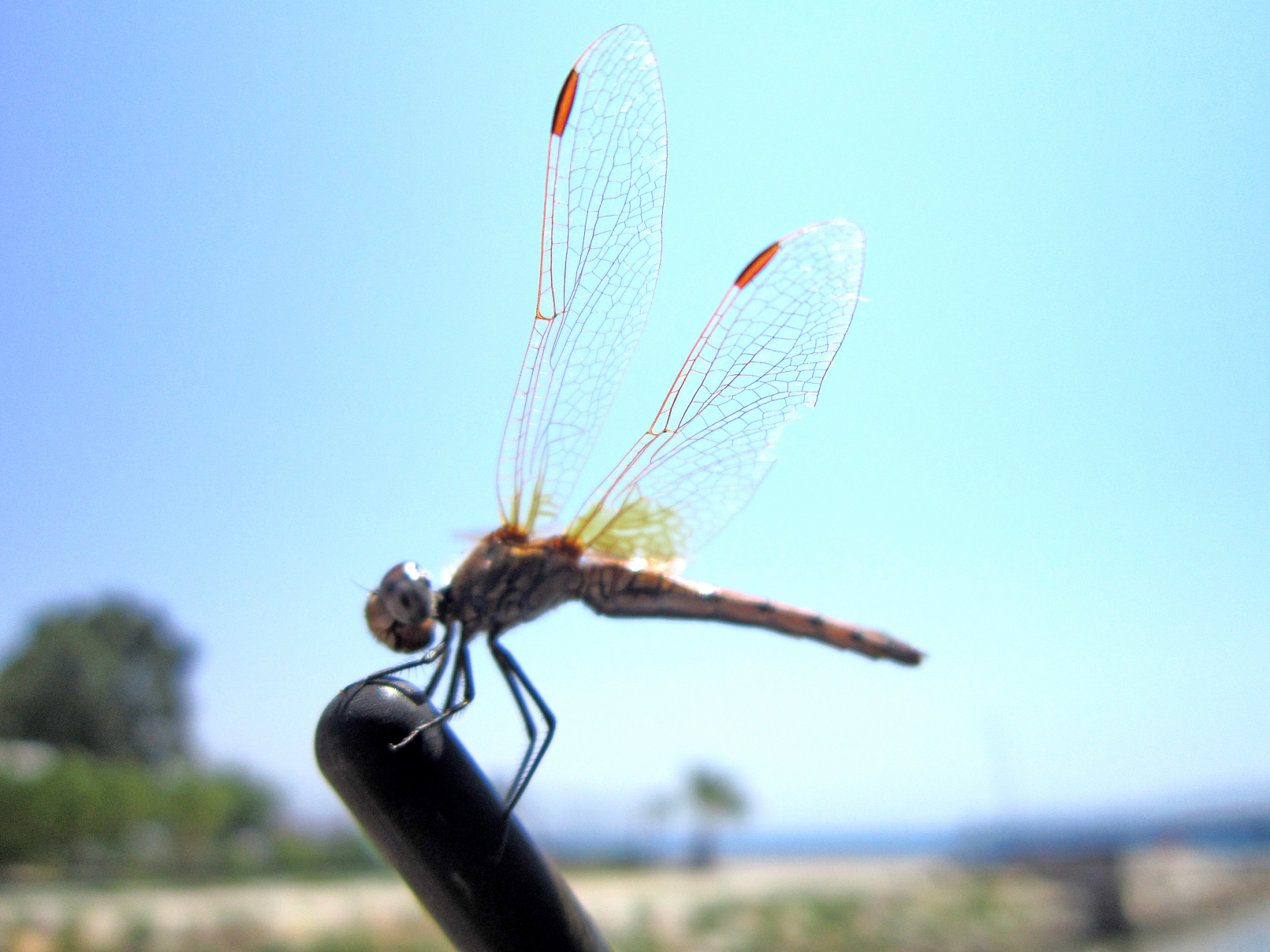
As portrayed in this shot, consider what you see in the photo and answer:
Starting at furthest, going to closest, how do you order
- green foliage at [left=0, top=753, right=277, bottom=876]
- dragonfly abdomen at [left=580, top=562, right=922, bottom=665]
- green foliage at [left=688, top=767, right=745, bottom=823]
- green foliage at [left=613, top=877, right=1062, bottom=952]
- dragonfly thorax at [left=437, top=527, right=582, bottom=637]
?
green foliage at [left=688, top=767, right=745, bottom=823]
green foliage at [left=0, top=753, right=277, bottom=876]
green foliage at [left=613, top=877, right=1062, bottom=952]
dragonfly abdomen at [left=580, top=562, right=922, bottom=665]
dragonfly thorax at [left=437, top=527, right=582, bottom=637]

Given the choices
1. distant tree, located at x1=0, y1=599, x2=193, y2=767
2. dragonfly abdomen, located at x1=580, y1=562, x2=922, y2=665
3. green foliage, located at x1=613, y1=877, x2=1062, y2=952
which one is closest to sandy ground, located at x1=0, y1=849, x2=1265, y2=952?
green foliage, located at x1=613, y1=877, x2=1062, y2=952

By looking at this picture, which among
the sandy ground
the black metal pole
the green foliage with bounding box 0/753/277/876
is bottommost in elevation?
Result: the black metal pole

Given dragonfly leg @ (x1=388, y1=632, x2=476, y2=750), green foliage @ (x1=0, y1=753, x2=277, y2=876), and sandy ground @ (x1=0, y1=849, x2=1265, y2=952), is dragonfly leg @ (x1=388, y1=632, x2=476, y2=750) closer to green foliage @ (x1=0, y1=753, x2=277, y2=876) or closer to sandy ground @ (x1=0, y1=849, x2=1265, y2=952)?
sandy ground @ (x1=0, y1=849, x2=1265, y2=952)

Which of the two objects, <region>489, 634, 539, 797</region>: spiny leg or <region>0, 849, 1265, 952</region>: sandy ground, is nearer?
<region>489, 634, 539, 797</region>: spiny leg

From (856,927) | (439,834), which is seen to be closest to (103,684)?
(856,927)

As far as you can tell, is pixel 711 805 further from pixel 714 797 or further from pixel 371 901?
pixel 371 901
